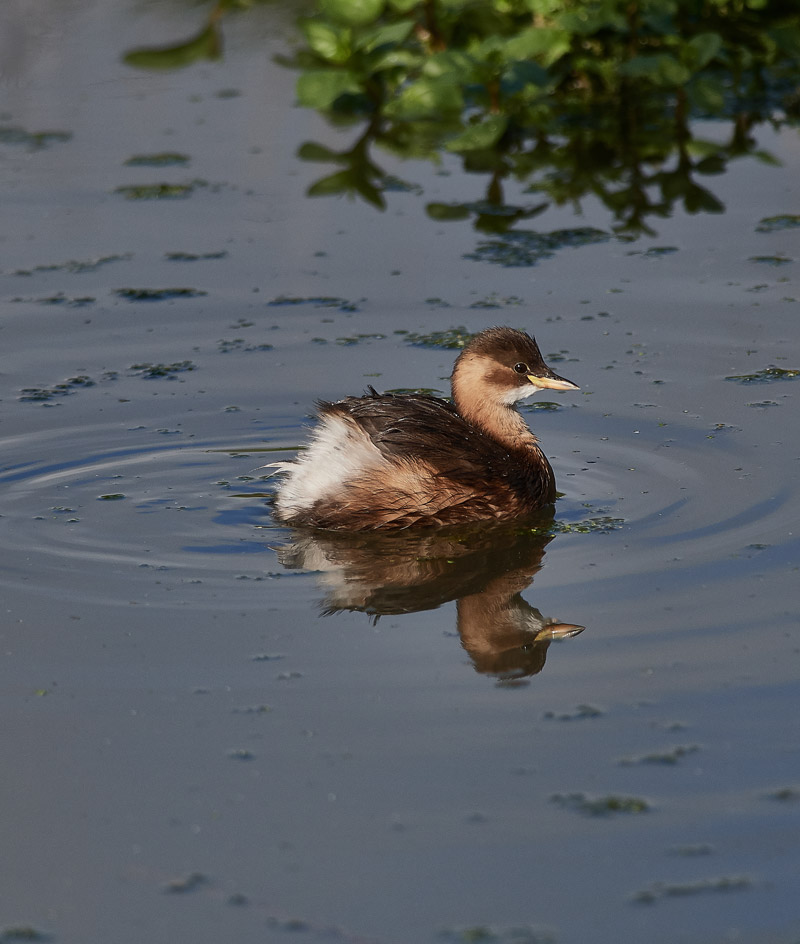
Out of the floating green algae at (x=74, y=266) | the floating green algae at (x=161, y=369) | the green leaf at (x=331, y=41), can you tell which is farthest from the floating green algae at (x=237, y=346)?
the green leaf at (x=331, y=41)

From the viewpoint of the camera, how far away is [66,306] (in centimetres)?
862

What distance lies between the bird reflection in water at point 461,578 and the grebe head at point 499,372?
2.15 feet

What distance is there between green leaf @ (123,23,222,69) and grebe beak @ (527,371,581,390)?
7.95 m

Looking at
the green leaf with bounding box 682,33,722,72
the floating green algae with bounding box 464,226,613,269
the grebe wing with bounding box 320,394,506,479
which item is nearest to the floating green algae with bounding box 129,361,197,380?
the grebe wing with bounding box 320,394,506,479

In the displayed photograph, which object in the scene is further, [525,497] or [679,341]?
[679,341]

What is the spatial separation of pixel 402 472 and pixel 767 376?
7.41 feet

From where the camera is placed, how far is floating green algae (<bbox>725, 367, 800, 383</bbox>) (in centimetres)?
753

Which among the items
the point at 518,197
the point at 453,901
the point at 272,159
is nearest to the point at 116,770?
the point at 453,901

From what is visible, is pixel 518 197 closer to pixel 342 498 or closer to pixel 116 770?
pixel 342 498

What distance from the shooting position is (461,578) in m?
5.91

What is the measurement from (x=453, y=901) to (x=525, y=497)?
2955 millimetres

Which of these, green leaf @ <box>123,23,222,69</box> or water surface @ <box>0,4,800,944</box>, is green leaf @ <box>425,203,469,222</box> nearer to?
water surface @ <box>0,4,800,944</box>

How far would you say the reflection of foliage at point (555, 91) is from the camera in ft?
34.4

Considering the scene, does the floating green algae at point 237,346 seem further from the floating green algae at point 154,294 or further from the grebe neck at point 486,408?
the grebe neck at point 486,408
